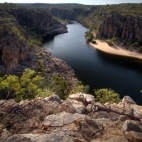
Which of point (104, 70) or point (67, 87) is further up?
point (104, 70)

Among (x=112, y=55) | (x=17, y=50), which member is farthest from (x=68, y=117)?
(x=112, y=55)

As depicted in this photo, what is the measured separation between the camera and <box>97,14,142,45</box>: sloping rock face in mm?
93062

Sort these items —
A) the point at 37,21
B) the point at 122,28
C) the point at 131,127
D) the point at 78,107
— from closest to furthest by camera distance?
the point at 131,127 < the point at 78,107 < the point at 122,28 < the point at 37,21

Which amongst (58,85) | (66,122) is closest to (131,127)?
(66,122)

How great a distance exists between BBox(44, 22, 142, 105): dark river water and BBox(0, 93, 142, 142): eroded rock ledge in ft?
77.1

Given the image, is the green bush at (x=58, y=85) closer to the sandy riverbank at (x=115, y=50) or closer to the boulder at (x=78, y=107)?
the boulder at (x=78, y=107)

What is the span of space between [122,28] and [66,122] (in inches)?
3688

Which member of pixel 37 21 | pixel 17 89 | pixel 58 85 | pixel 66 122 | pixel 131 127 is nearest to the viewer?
pixel 131 127

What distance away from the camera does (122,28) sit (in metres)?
101

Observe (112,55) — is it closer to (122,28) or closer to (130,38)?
(130,38)

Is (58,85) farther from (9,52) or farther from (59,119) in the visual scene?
(59,119)

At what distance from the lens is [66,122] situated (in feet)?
55.7

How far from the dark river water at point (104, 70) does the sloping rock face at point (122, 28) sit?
24.4 m

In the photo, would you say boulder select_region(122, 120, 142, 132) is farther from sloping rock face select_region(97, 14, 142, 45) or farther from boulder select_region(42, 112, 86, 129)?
sloping rock face select_region(97, 14, 142, 45)
